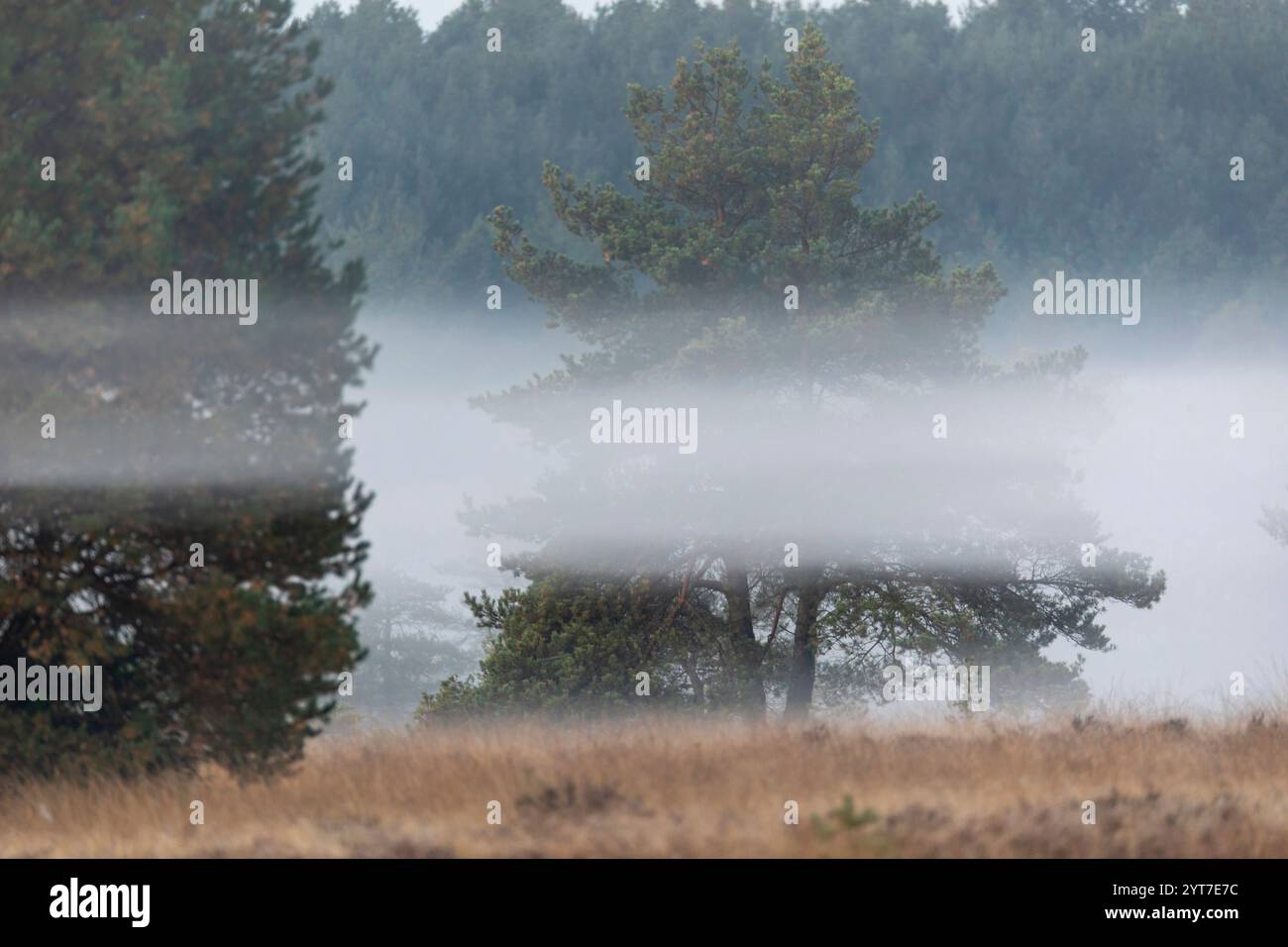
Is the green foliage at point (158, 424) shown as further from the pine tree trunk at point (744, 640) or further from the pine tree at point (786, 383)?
the pine tree at point (786, 383)

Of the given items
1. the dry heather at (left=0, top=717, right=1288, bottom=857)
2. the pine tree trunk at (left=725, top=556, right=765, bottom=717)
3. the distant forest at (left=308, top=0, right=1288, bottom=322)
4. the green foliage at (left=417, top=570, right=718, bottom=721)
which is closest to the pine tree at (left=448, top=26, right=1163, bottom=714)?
the pine tree trunk at (left=725, top=556, right=765, bottom=717)

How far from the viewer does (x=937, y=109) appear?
416 ft

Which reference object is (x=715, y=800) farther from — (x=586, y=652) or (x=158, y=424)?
(x=586, y=652)

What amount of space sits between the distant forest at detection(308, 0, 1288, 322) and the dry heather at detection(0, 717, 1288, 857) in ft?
320

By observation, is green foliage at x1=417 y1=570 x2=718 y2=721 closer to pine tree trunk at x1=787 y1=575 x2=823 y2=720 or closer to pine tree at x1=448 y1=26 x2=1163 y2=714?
pine tree at x1=448 y1=26 x2=1163 y2=714

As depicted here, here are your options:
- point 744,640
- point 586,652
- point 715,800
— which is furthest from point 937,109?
point 715,800

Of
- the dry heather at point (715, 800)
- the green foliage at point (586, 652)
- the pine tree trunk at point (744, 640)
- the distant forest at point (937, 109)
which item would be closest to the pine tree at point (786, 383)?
the pine tree trunk at point (744, 640)

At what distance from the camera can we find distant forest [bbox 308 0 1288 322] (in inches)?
4552

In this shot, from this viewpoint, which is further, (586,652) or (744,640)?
(744,640)

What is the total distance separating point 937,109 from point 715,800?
4803 inches
